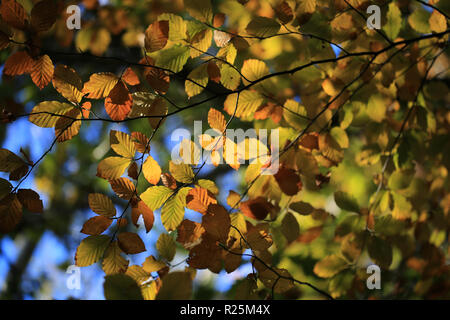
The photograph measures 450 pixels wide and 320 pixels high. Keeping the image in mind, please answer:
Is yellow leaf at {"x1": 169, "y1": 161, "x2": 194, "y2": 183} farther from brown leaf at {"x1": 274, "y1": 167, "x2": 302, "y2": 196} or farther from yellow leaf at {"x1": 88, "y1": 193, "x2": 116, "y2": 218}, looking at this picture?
brown leaf at {"x1": 274, "y1": 167, "x2": 302, "y2": 196}

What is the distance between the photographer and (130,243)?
70 cm

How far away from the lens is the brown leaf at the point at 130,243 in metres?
0.70

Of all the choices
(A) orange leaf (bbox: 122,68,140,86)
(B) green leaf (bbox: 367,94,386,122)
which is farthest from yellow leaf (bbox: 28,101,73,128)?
(B) green leaf (bbox: 367,94,386,122)

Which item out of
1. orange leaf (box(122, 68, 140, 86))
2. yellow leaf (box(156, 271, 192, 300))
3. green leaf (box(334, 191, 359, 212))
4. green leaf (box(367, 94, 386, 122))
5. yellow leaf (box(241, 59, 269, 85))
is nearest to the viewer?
yellow leaf (box(156, 271, 192, 300))

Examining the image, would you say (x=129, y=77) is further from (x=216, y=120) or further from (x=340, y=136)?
(x=340, y=136)

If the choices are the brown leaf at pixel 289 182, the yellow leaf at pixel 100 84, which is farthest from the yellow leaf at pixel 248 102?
the yellow leaf at pixel 100 84

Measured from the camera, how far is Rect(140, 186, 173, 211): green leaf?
725 mm

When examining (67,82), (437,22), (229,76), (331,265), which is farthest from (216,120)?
(437,22)

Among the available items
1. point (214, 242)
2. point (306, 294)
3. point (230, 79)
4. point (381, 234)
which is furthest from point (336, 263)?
point (306, 294)

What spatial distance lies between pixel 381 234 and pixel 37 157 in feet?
3.31

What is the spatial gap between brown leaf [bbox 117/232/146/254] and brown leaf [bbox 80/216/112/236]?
4cm

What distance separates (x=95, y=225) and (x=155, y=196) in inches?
5.5

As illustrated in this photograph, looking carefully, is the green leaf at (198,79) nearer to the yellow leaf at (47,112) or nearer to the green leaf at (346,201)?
the yellow leaf at (47,112)

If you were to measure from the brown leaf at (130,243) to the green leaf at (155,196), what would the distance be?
0.25 feet
